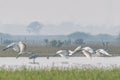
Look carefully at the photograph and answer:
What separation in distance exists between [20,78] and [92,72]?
345 centimetres

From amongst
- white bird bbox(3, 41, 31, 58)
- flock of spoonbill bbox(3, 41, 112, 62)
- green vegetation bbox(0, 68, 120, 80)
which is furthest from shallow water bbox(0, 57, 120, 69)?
green vegetation bbox(0, 68, 120, 80)

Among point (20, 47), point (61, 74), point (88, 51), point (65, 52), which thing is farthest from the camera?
point (65, 52)

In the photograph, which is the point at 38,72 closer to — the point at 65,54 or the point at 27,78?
the point at 27,78

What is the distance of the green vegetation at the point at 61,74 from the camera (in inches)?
691

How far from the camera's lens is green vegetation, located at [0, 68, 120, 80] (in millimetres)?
17547

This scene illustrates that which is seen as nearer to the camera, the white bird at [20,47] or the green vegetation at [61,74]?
the green vegetation at [61,74]

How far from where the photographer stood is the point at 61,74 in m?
18.5

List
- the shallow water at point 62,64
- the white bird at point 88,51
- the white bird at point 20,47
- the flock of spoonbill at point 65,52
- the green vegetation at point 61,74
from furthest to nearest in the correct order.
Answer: the white bird at point 88,51 < the flock of spoonbill at point 65,52 < the white bird at point 20,47 < the shallow water at point 62,64 < the green vegetation at point 61,74

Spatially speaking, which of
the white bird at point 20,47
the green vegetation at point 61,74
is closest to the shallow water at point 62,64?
the white bird at point 20,47

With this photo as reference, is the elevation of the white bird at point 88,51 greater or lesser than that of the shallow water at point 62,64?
greater

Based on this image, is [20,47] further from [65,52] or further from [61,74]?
[61,74]

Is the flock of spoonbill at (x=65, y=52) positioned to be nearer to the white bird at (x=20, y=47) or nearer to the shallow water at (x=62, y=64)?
the white bird at (x=20, y=47)

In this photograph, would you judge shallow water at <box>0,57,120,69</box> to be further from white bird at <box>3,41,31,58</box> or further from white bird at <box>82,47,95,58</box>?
white bird at <box>3,41,31,58</box>

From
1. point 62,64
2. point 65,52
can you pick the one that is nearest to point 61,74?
point 62,64
